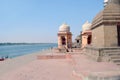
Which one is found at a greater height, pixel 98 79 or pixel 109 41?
pixel 109 41

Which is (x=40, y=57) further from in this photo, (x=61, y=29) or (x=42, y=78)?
(x=61, y=29)

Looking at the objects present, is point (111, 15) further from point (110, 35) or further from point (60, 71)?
point (60, 71)

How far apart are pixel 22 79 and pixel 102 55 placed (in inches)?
207

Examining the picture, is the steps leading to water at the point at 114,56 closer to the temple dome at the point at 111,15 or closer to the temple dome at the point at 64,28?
the temple dome at the point at 111,15

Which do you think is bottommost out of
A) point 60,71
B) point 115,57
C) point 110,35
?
point 60,71

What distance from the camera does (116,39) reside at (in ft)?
45.2

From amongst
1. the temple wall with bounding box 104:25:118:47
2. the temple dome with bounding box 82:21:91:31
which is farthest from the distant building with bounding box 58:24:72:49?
the temple wall with bounding box 104:25:118:47

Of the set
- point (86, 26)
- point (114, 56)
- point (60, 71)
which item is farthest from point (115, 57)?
point (86, 26)

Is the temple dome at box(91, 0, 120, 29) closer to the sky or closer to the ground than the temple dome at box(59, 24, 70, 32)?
closer to the ground

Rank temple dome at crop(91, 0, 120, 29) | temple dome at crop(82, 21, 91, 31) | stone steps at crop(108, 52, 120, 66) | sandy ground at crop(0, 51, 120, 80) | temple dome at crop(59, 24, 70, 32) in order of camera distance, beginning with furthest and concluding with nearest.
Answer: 1. temple dome at crop(59, 24, 70, 32)
2. temple dome at crop(82, 21, 91, 31)
3. temple dome at crop(91, 0, 120, 29)
4. stone steps at crop(108, 52, 120, 66)
5. sandy ground at crop(0, 51, 120, 80)

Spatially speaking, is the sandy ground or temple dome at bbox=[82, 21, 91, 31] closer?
the sandy ground

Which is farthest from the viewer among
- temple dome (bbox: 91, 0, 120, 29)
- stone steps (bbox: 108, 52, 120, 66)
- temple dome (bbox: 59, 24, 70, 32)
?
temple dome (bbox: 59, 24, 70, 32)

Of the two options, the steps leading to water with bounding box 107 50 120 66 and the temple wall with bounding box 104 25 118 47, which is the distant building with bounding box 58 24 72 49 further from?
the steps leading to water with bounding box 107 50 120 66

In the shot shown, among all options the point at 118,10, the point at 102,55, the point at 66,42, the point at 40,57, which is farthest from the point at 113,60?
the point at 66,42
